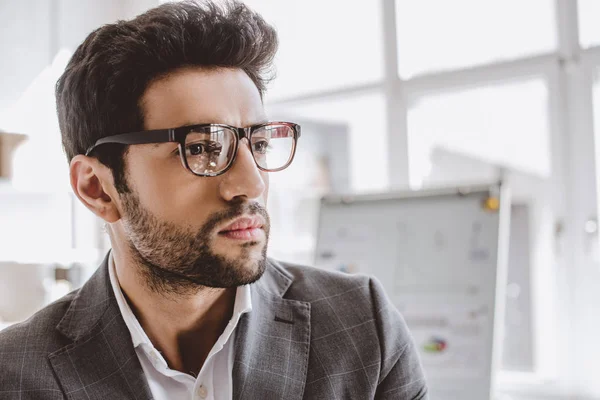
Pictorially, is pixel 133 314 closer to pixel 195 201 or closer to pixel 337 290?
pixel 195 201

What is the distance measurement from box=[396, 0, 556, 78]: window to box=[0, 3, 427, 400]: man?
209 cm

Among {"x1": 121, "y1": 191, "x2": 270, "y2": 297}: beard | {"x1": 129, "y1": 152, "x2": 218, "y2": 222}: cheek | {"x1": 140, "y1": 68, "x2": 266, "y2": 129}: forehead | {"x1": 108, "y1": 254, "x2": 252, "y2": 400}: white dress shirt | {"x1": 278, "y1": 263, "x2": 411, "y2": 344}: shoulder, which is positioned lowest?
{"x1": 108, "y1": 254, "x2": 252, "y2": 400}: white dress shirt

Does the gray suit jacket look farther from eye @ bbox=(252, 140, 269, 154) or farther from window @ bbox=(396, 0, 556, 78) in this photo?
window @ bbox=(396, 0, 556, 78)

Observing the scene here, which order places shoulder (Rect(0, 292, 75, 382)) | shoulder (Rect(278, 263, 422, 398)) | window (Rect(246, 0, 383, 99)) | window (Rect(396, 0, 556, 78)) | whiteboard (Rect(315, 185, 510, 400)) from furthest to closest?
window (Rect(246, 0, 383, 99)) → window (Rect(396, 0, 556, 78)) → whiteboard (Rect(315, 185, 510, 400)) → shoulder (Rect(278, 263, 422, 398)) → shoulder (Rect(0, 292, 75, 382))

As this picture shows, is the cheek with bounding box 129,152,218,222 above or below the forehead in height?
below

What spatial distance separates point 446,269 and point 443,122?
1230 millimetres

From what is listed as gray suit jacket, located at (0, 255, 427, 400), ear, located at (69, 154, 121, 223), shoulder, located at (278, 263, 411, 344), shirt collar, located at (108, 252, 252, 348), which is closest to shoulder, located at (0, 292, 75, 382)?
gray suit jacket, located at (0, 255, 427, 400)

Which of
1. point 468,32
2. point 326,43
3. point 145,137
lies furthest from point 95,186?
point 326,43

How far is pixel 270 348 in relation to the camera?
1213 millimetres

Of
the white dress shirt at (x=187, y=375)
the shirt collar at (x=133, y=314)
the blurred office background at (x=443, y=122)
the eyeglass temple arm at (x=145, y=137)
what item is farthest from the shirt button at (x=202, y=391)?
the blurred office background at (x=443, y=122)

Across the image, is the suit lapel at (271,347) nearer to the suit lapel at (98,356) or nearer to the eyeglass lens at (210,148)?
the suit lapel at (98,356)

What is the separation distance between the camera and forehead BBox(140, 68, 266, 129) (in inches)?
44.9

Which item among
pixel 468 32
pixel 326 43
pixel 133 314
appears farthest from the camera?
pixel 326 43

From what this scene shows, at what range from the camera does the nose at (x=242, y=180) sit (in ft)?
3.66
